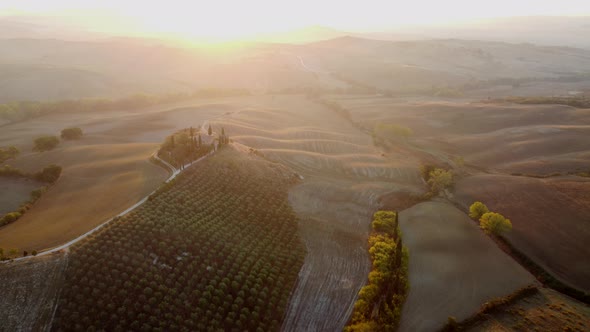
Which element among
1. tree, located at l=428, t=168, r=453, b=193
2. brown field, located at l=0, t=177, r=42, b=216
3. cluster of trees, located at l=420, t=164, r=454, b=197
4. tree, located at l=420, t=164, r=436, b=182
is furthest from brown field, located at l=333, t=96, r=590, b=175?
brown field, located at l=0, t=177, r=42, b=216

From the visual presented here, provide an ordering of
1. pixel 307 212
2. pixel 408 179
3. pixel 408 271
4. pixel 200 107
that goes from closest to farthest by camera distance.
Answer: pixel 408 271, pixel 307 212, pixel 408 179, pixel 200 107

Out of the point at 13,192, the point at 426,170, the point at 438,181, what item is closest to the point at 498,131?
the point at 426,170

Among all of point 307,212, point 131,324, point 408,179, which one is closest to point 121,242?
point 131,324

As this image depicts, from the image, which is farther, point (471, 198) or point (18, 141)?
point (18, 141)

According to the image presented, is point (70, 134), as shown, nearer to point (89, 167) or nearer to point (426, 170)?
point (89, 167)

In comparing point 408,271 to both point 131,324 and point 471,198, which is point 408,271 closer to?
point 471,198

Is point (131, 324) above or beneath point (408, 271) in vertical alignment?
above
